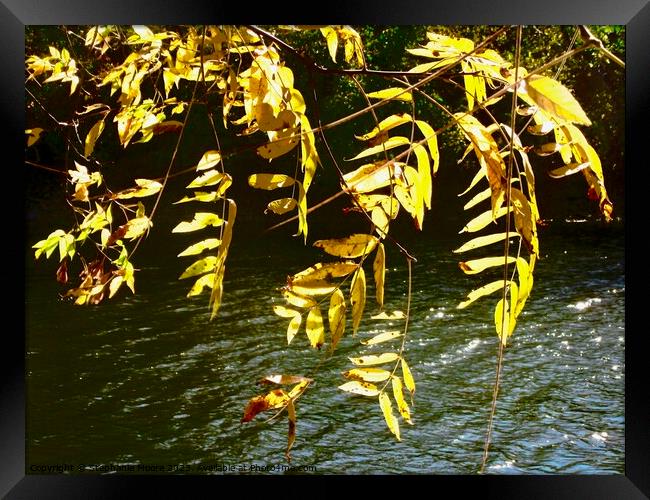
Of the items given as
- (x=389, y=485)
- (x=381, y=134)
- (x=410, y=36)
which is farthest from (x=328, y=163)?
(x=381, y=134)

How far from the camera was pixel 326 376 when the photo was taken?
507 cm

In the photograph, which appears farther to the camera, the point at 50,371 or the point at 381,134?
the point at 50,371

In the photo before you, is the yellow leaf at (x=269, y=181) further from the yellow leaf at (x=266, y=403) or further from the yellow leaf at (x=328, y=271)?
the yellow leaf at (x=266, y=403)

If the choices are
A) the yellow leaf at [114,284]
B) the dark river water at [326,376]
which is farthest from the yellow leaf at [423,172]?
the dark river water at [326,376]

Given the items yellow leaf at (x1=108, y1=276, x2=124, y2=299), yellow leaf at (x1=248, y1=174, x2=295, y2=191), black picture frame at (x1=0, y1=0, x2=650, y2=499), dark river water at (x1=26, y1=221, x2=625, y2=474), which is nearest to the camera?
yellow leaf at (x1=248, y1=174, x2=295, y2=191)

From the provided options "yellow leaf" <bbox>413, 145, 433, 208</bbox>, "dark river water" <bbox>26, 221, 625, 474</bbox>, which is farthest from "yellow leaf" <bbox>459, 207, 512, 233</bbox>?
"dark river water" <bbox>26, 221, 625, 474</bbox>

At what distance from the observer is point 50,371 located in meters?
5.49

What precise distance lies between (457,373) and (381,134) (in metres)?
4.51

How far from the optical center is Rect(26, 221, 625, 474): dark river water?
4141 millimetres

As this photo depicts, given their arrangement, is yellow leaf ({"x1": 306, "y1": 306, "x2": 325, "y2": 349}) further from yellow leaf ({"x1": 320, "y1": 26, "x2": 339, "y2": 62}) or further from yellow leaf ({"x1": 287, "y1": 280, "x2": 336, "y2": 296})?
yellow leaf ({"x1": 320, "y1": 26, "x2": 339, "y2": 62})

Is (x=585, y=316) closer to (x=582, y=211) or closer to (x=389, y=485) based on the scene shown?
(x=582, y=211)

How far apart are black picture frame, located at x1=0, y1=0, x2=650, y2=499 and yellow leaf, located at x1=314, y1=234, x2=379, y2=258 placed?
2.61ft
